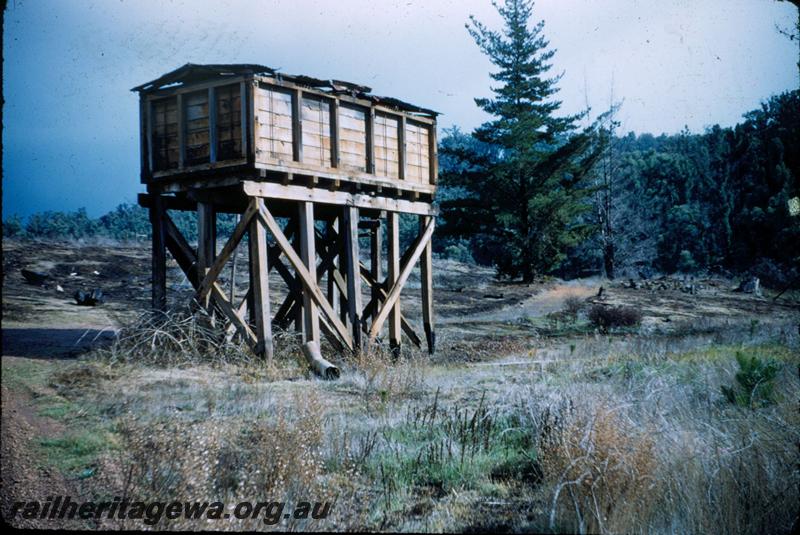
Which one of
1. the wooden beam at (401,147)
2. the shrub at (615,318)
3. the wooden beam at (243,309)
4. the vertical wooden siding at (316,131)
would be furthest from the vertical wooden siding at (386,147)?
the shrub at (615,318)

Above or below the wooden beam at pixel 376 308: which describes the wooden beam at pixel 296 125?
above

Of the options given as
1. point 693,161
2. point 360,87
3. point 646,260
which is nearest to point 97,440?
point 360,87

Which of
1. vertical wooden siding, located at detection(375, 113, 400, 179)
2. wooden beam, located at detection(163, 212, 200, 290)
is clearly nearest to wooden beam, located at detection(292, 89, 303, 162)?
vertical wooden siding, located at detection(375, 113, 400, 179)

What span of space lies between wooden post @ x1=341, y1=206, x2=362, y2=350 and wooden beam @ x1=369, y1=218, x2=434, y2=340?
1.19 ft

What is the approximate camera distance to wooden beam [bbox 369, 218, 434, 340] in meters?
12.2

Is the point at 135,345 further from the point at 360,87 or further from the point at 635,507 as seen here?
the point at 635,507

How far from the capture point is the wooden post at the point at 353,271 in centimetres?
1173

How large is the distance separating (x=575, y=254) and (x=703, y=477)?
46266 mm

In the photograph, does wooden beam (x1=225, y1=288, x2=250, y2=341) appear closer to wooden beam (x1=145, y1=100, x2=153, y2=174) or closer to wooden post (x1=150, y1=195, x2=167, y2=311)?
wooden post (x1=150, y1=195, x2=167, y2=311)

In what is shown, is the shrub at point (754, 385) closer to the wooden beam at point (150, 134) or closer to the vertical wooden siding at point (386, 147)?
the vertical wooden siding at point (386, 147)

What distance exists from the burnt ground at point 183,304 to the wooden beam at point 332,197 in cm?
338

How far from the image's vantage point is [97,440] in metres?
5.25

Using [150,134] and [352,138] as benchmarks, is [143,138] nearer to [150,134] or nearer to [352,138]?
[150,134]

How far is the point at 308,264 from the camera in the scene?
10.9 meters
